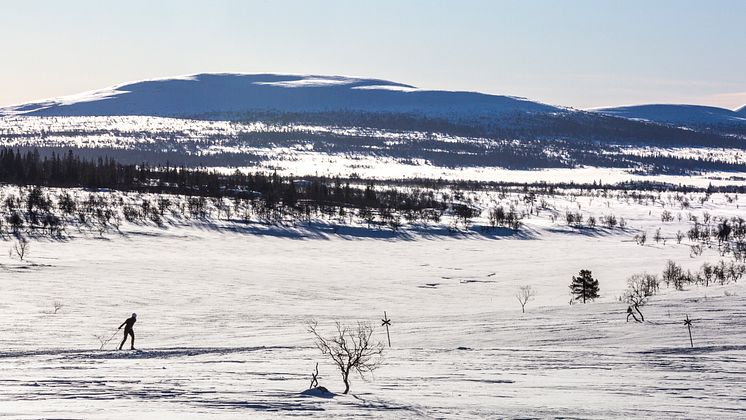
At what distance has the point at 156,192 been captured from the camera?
14125 centimetres

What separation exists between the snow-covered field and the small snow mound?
396mm

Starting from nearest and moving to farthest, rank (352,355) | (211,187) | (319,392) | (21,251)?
(319,392) < (352,355) < (21,251) < (211,187)

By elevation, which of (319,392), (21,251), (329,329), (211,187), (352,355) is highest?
(352,355)

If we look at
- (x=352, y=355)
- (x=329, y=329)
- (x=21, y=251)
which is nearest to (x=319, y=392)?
(x=352, y=355)

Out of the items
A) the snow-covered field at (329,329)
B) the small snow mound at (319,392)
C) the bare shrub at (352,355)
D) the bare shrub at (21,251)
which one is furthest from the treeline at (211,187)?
the small snow mound at (319,392)

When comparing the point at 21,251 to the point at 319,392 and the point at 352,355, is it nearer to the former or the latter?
the point at 352,355

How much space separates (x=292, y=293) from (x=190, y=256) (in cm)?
2831

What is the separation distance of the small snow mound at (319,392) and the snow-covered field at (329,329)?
15.6 inches

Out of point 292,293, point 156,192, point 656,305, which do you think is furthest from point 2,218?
point 656,305

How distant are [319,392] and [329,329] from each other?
18211mm

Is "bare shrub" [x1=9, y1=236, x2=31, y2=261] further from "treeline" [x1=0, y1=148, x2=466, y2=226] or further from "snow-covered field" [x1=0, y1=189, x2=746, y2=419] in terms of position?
"treeline" [x1=0, y1=148, x2=466, y2=226]

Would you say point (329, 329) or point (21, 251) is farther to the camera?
point (21, 251)

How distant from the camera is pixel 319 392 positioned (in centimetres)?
1988

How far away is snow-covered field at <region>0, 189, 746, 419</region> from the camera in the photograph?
18922 millimetres
